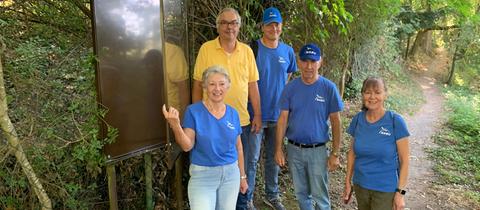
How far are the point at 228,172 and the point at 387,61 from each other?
44.4 ft

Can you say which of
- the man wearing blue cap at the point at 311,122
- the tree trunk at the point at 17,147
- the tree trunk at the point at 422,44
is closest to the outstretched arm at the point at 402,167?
the man wearing blue cap at the point at 311,122

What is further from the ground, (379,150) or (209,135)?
(209,135)

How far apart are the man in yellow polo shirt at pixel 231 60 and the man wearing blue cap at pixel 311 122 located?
0.36m

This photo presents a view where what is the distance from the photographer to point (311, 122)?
3422 millimetres

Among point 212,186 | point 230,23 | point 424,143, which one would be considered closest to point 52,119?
point 212,186

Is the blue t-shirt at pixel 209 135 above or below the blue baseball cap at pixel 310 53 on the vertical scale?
below

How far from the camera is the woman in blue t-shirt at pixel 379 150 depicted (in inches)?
117

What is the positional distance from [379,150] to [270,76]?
135 cm

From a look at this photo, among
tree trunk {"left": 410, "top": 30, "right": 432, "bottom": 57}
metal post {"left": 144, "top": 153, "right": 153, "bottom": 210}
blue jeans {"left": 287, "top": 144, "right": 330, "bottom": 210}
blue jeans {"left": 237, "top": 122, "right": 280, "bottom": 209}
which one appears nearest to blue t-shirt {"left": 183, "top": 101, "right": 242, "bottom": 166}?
metal post {"left": 144, "top": 153, "right": 153, "bottom": 210}

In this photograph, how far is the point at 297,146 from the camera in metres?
3.53

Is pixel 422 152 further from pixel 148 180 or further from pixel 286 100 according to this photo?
pixel 148 180

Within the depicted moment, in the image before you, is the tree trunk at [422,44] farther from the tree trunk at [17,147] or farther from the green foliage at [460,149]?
the tree trunk at [17,147]

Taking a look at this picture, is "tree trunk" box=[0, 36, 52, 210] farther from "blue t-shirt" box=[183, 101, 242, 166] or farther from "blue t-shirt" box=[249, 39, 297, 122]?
"blue t-shirt" box=[249, 39, 297, 122]

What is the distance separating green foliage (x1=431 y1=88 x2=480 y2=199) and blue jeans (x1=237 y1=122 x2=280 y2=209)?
3793mm
